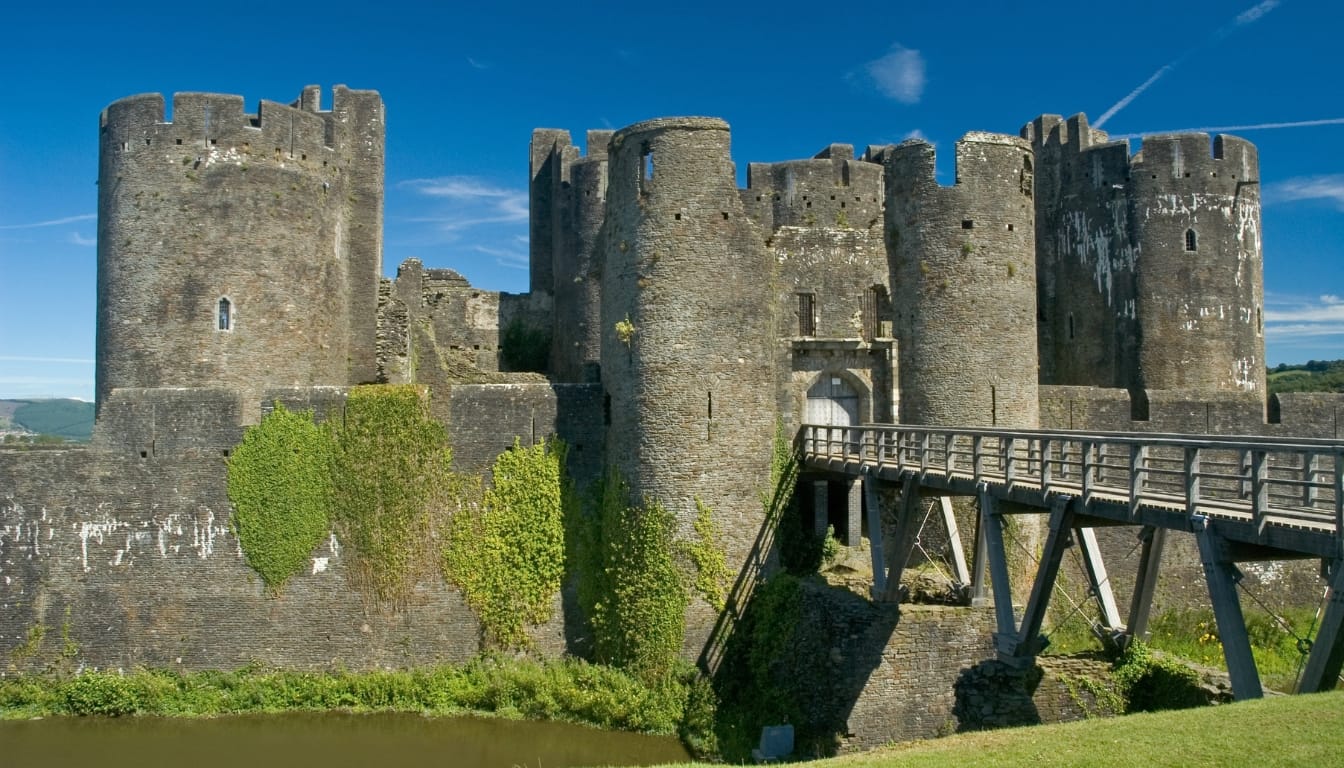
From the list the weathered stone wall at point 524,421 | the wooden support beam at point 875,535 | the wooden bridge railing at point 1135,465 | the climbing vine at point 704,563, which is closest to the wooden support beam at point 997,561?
the wooden bridge railing at point 1135,465

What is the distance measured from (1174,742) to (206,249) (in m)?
19.0

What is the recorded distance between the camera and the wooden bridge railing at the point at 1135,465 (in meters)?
9.32

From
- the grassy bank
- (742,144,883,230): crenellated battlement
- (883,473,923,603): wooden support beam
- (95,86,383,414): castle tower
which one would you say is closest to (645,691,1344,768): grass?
(883,473,923,603): wooden support beam

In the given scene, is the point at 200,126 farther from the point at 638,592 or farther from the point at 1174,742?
the point at 1174,742

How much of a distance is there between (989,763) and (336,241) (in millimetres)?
18044

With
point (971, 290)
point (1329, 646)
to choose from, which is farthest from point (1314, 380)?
point (1329, 646)

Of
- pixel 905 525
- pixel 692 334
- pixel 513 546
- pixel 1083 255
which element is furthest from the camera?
pixel 1083 255

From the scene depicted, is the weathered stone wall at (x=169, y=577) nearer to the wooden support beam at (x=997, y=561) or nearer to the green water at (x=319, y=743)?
the green water at (x=319, y=743)

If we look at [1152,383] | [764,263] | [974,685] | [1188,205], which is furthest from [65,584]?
[1188,205]

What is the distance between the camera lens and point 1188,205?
2477 centimetres

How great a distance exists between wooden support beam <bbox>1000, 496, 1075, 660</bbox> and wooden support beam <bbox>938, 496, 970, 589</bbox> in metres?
3.62

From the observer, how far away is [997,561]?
13164 mm

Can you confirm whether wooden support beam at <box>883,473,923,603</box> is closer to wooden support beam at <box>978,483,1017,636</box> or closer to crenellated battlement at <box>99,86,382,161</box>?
wooden support beam at <box>978,483,1017,636</box>

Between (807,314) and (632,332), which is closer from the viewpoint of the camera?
(632,332)
